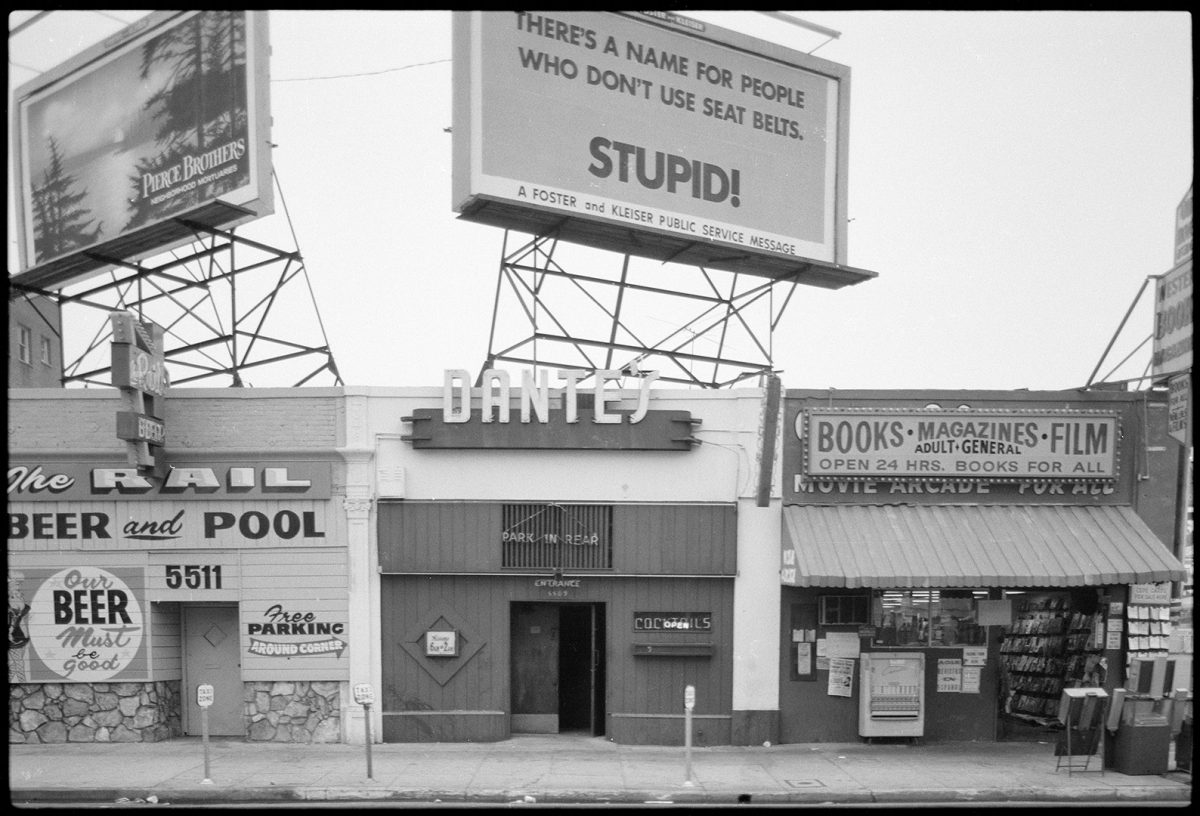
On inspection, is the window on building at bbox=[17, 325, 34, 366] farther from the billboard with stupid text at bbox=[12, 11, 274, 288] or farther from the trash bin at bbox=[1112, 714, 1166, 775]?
the trash bin at bbox=[1112, 714, 1166, 775]

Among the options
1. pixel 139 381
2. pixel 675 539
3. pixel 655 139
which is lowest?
pixel 675 539

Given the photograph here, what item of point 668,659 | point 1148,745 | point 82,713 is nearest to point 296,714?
point 82,713

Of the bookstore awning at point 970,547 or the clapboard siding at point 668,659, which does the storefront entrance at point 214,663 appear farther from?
the bookstore awning at point 970,547

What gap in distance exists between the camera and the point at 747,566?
49.5 feet

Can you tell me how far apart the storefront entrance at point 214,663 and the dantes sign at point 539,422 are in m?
4.33

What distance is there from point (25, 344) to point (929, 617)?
33972 mm

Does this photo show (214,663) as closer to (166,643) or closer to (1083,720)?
(166,643)

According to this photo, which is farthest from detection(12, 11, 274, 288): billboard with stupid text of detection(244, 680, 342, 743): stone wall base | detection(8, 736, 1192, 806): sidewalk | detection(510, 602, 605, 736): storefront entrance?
detection(8, 736, 1192, 806): sidewalk

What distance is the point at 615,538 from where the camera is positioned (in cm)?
1510

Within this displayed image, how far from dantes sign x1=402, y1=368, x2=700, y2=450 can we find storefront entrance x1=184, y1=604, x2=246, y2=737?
14.2 ft

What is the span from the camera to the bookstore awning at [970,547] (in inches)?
554

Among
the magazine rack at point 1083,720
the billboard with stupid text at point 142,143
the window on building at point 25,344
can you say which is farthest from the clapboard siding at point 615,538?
the window on building at point 25,344

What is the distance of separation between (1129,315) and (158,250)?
55.9ft

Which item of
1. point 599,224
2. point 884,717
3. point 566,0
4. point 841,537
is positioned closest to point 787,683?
point 884,717
